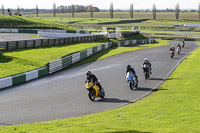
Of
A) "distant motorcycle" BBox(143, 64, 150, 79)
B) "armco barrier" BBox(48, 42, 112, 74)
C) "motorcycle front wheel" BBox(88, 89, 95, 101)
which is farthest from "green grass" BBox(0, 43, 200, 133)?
"armco barrier" BBox(48, 42, 112, 74)

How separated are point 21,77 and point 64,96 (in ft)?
20.6

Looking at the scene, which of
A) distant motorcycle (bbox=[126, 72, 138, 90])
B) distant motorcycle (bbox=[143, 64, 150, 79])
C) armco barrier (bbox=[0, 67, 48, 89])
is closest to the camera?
distant motorcycle (bbox=[126, 72, 138, 90])

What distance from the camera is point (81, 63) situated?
3509 cm

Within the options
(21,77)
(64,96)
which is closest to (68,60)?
(21,77)

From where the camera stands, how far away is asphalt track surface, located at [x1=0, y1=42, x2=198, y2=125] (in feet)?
50.3

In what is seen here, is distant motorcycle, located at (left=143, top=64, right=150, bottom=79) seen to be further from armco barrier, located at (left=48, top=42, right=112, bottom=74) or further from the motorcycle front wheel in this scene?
armco barrier, located at (left=48, top=42, right=112, bottom=74)

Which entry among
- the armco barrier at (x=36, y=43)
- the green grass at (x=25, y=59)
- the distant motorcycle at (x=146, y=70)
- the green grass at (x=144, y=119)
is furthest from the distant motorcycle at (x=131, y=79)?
the armco barrier at (x=36, y=43)

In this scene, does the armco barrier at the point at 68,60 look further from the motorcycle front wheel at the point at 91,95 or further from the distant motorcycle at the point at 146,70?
the motorcycle front wheel at the point at 91,95

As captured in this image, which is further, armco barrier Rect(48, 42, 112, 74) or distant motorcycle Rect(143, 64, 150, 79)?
armco barrier Rect(48, 42, 112, 74)

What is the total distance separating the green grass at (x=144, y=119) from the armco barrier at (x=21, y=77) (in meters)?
9.75

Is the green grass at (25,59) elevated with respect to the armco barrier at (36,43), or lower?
lower

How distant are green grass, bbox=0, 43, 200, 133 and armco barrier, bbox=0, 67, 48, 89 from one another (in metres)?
9.75

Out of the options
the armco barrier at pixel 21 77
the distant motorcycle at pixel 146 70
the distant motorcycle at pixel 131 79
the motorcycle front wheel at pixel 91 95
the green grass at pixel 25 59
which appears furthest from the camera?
the green grass at pixel 25 59

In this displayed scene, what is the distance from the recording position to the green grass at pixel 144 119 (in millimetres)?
11709
